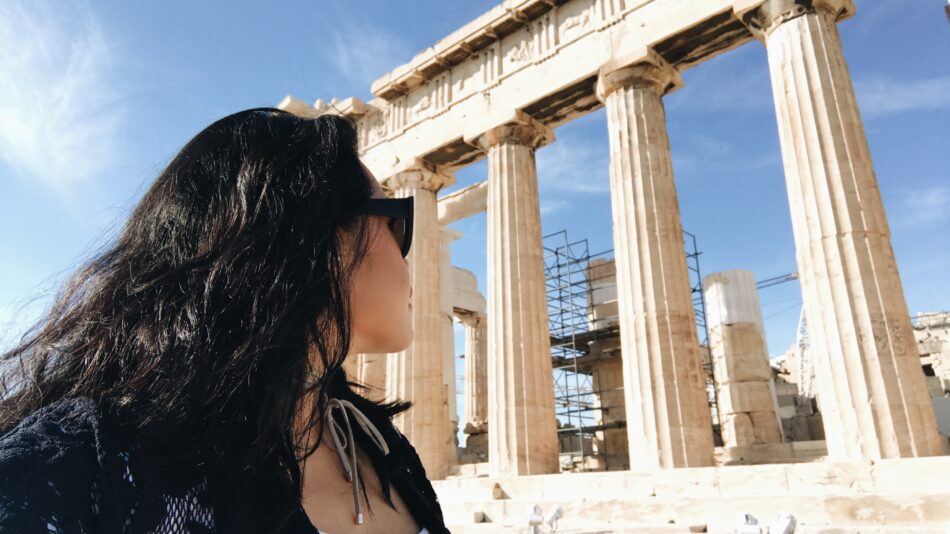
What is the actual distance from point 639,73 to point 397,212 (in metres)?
13.1

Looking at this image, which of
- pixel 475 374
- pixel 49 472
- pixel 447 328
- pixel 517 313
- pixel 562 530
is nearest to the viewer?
pixel 49 472

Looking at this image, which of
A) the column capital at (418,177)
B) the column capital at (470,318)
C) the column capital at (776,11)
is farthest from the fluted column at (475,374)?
the column capital at (776,11)

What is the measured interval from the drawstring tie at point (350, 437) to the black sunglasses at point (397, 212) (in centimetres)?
46

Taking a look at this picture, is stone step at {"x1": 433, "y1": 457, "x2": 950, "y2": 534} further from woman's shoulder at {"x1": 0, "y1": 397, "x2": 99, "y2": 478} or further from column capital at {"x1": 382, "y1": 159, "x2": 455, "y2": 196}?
column capital at {"x1": 382, "y1": 159, "x2": 455, "y2": 196}

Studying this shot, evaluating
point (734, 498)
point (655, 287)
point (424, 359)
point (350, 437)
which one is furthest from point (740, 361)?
point (350, 437)

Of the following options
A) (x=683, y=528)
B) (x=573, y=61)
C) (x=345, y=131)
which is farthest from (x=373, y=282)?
(x=573, y=61)

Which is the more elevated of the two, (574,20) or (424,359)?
(574,20)

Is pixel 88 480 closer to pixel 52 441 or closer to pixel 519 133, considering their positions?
pixel 52 441

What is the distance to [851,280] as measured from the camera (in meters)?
10.1

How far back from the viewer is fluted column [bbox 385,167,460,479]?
16.3 metres

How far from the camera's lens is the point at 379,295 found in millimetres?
1668

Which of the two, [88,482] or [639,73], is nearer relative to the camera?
[88,482]

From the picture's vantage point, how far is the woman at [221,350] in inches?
39.0

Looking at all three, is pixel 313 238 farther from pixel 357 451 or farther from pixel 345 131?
pixel 357 451
